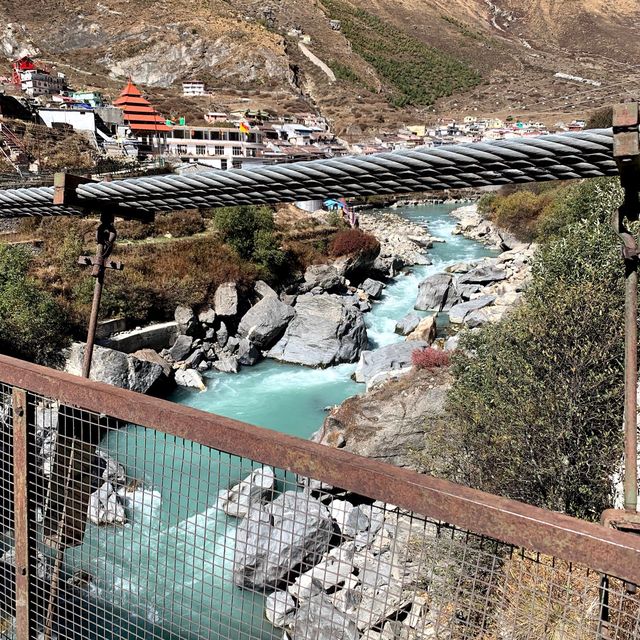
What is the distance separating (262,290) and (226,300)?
1.71 metres

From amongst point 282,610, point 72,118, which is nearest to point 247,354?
point 282,610

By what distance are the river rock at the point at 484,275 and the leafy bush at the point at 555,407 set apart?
1408 cm

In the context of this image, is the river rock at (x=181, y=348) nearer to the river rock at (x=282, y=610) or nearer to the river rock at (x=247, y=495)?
the river rock at (x=282, y=610)

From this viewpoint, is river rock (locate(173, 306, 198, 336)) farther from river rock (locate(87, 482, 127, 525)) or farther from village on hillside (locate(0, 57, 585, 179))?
river rock (locate(87, 482, 127, 525))

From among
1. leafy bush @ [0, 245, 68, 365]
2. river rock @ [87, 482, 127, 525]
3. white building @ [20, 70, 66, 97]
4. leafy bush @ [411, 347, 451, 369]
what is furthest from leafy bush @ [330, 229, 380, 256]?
white building @ [20, 70, 66, 97]

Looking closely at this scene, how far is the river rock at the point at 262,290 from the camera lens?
20203 millimetres

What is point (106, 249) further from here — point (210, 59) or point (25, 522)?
point (210, 59)

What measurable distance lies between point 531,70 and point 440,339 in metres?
97.0

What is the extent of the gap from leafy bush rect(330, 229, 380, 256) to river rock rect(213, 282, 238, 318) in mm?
6337

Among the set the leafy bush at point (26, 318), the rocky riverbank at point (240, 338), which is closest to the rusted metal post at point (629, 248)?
the rocky riverbank at point (240, 338)

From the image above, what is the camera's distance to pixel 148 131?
40625mm

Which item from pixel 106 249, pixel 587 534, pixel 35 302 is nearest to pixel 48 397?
pixel 106 249

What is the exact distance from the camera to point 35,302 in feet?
47.4

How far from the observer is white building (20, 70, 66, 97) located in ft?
143
